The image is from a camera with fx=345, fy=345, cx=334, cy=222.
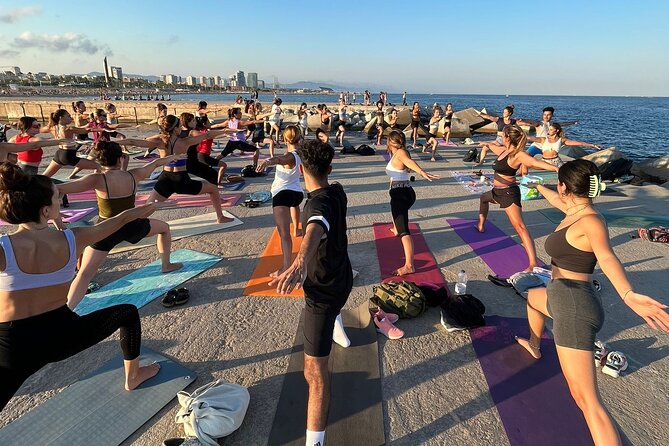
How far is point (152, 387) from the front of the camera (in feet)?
10.5

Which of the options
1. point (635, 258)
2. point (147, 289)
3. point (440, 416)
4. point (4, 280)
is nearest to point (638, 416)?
point (440, 416)

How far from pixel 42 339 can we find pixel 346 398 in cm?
240

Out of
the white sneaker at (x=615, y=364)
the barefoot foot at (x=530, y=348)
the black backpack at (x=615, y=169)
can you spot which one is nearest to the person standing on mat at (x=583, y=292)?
the barefoot foot at (x=530, y=348)

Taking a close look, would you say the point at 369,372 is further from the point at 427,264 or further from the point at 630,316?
the point at 630,316

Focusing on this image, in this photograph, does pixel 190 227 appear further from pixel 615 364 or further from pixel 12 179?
pixel 615 364

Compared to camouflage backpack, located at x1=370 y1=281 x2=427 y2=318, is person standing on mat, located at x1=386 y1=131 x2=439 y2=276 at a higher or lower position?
higher

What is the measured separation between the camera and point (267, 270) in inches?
219

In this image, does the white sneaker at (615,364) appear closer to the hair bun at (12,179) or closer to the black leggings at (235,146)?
the hair bun at (12,179)

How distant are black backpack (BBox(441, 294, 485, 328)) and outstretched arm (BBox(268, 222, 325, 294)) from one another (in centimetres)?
262

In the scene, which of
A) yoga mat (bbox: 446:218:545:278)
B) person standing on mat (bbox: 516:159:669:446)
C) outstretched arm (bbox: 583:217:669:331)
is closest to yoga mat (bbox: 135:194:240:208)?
yoga mat (bbox: 446:218:545:278)

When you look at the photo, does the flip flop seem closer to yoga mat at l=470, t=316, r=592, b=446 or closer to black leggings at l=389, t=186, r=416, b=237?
yoga mat at l=470, t=316, r=592, b=446

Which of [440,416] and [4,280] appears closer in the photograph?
[4,280]

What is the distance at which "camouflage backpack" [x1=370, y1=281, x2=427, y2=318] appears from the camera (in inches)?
169

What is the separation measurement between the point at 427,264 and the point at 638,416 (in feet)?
10.3
